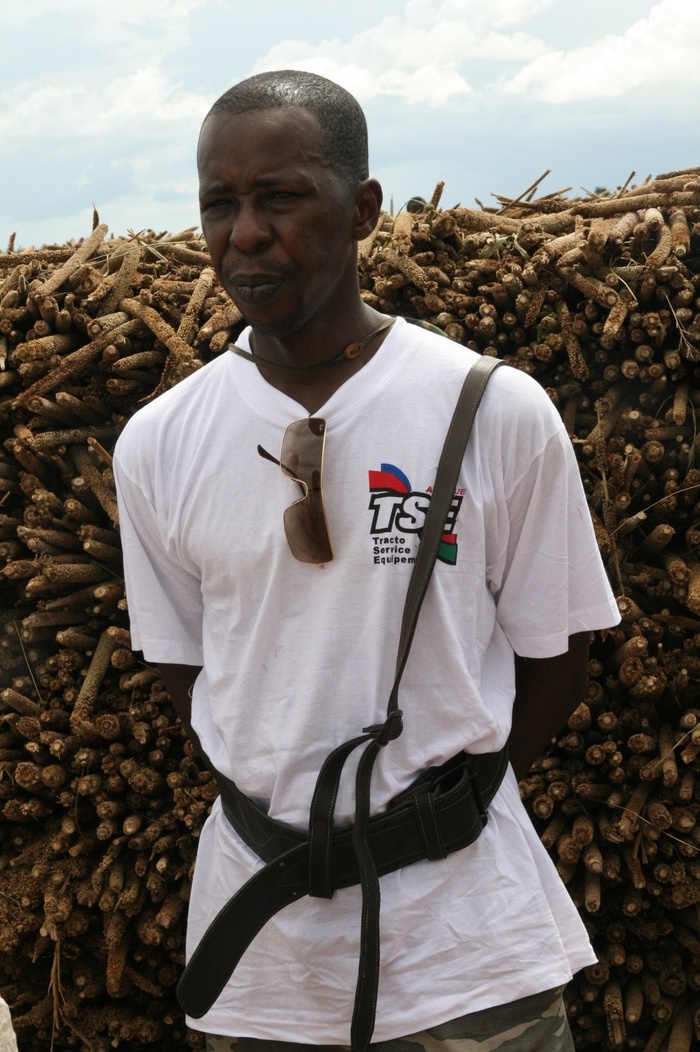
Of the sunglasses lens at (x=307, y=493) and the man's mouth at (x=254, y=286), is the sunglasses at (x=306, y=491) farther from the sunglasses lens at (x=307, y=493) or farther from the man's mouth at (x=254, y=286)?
the man's mouth at (x=254, y=286)

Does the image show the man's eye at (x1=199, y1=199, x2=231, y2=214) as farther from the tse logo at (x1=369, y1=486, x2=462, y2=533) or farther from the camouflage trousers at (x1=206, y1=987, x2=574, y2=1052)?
the camouflage trousers at (x1=206, y1=987, x2=574, y2=1052)

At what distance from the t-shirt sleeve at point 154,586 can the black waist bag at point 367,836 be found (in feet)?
1.38

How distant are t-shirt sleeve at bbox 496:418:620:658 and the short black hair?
1.97 feet

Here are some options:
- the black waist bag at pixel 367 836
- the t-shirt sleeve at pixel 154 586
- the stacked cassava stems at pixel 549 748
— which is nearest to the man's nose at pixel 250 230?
the black waist bag at pixel 367 836

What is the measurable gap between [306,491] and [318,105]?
662 mm

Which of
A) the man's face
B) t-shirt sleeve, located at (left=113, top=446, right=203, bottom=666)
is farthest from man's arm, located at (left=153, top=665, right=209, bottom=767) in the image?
the man's face

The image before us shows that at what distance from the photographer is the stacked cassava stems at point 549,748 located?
3223 mm

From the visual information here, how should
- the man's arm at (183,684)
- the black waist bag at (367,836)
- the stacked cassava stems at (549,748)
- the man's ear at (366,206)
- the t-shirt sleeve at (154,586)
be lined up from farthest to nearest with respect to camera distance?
1. the stacked cassava stems at (549,748)
2. the man's arm at (183,684)
3. the t-shirt sleeve at (154,586)
4. the man's ear at (366,206)
5. the black waist bag at (367,836)

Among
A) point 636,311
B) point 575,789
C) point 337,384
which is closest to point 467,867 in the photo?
point 337,384

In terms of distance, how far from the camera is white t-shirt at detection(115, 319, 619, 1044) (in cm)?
189

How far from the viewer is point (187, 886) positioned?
343cm

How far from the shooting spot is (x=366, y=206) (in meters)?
2.00

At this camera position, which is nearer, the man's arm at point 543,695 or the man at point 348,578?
the man at point 348,578

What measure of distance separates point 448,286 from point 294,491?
1.76 meters
